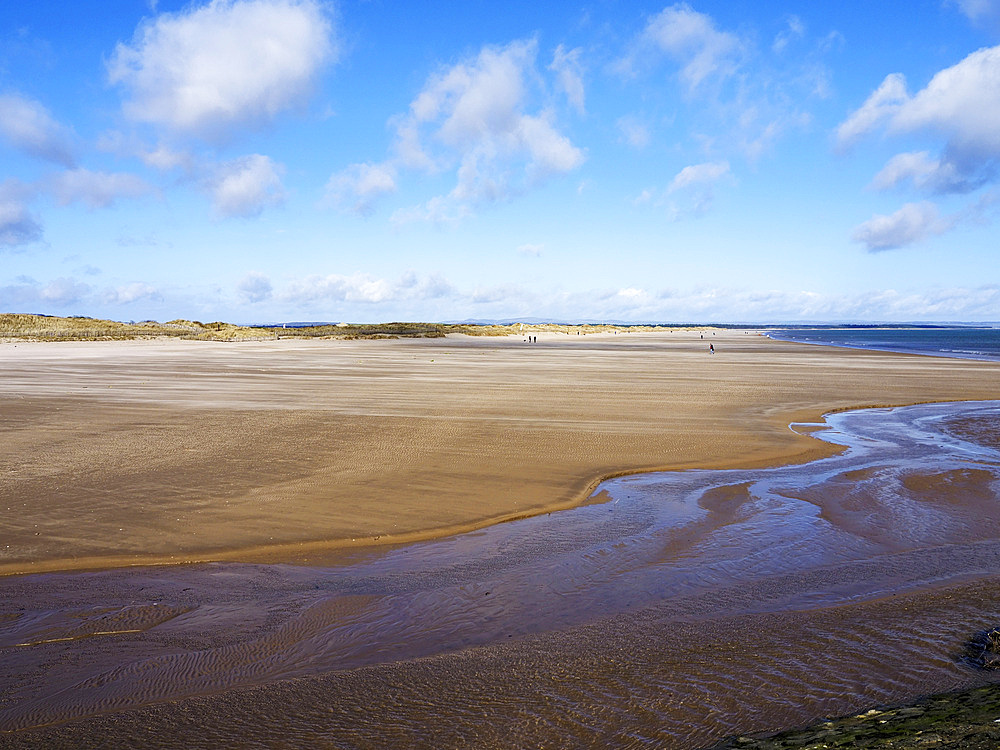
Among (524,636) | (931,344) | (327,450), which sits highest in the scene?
(931,344)

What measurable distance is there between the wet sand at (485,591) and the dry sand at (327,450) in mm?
85

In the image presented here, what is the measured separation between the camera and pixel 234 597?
6.43 meters

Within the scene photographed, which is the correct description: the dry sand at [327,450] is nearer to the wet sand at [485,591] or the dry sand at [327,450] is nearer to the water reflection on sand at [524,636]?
the wet sand at [485,591]

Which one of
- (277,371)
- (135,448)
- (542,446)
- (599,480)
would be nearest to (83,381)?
(277,371)

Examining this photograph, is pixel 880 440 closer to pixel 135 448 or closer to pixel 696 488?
pixel 696 488

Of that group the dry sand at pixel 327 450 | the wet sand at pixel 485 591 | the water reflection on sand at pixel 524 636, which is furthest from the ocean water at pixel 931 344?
the water reflection on sand at pixel 524 636

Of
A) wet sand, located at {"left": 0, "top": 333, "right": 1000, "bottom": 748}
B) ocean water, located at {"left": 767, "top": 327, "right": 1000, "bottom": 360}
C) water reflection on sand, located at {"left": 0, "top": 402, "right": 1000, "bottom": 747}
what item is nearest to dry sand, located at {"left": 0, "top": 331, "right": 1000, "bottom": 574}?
wet sand, located at {"left": 0, "top": 333, "right": 1000, "bottom": 748}

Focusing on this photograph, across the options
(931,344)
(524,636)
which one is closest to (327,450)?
(524,636)

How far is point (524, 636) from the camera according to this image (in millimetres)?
5699

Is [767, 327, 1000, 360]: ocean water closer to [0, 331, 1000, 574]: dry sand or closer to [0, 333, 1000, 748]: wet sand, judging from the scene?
[0, 331, 1000, 574]: dry sand

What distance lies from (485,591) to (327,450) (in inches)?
277

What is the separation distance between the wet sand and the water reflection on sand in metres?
0.03

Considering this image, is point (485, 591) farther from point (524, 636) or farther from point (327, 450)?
point (327, 450)

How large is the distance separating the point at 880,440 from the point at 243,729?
14.8 meters
